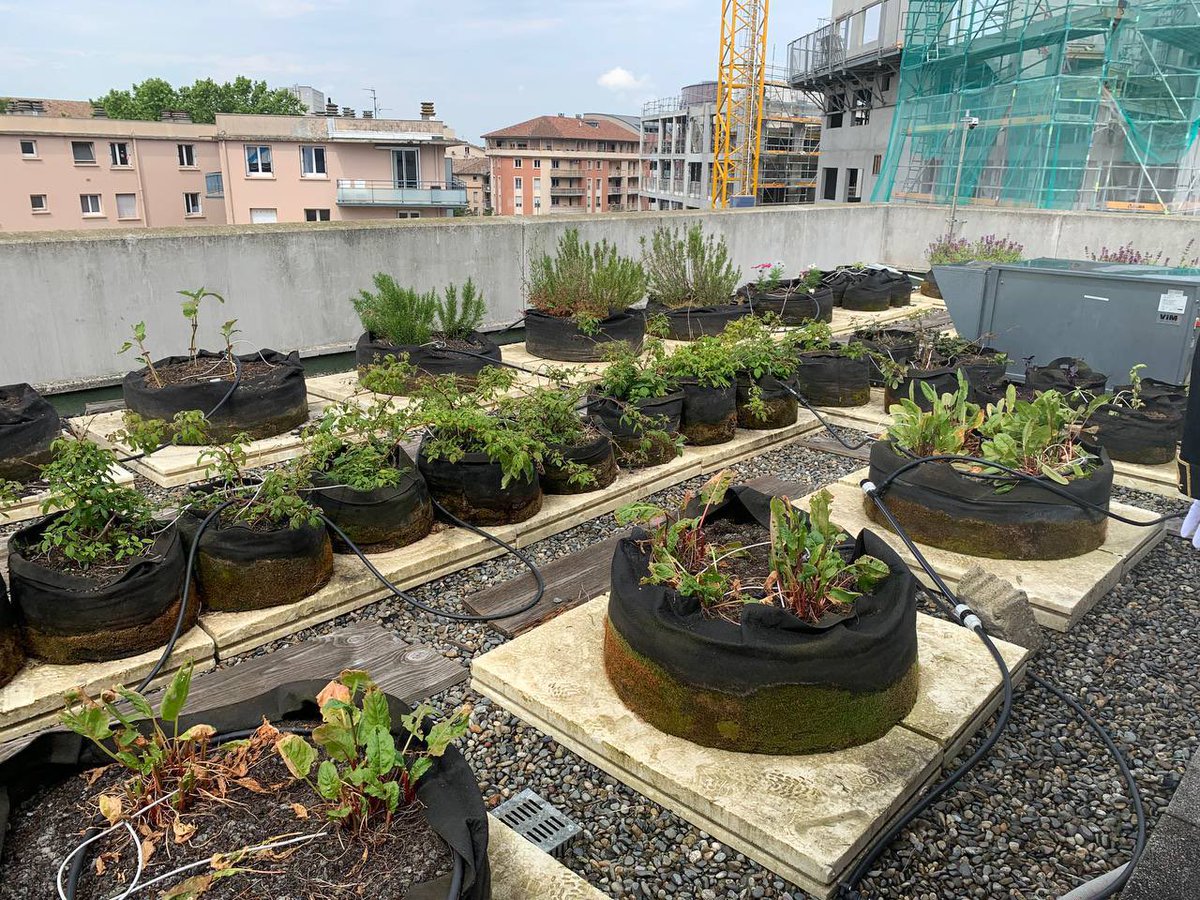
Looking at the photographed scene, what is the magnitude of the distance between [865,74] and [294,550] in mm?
34464

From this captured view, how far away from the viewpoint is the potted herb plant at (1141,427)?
4.80m

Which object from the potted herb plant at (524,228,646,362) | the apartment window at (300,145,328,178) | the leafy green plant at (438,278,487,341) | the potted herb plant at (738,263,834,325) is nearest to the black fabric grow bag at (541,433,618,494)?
the leafy green plant at (438,278,487,341)

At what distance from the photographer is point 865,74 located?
3191 cm

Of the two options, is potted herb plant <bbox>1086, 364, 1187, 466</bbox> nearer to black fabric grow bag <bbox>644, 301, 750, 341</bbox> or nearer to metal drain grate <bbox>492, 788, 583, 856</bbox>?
black fabric grow bag <bbox>644, 301, 750, 341</bbox>

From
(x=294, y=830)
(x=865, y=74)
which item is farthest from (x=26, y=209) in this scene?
(x=294, y=830)

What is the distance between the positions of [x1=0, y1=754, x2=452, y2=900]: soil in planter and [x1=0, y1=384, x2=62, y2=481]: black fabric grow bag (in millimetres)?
2910

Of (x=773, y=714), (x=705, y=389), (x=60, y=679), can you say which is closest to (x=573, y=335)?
(x=705, y=389)

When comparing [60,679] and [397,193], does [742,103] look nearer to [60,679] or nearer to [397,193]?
[397,193]

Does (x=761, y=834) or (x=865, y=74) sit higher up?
(x=865, y=74)

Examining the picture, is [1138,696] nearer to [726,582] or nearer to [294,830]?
[726,582]

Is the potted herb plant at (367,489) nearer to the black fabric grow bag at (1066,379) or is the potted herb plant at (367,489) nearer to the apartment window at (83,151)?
the black fabric grow bag at (1066,379)

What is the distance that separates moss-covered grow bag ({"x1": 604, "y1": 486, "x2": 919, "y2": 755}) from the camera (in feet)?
7.07

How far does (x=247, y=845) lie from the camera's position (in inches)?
63.2

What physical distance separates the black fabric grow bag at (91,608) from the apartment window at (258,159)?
35.6 meters
